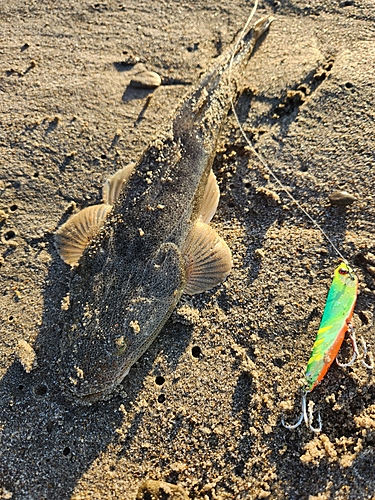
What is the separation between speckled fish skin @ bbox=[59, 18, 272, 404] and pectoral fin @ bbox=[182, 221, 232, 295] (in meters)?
0.11

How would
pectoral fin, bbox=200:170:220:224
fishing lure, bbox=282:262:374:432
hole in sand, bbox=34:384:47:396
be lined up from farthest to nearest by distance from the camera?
pectoral fin, bbox=200:170:220:224, hole in sand, bbox=34:384:47:396, fishing lure, bbox=282:262:374:432

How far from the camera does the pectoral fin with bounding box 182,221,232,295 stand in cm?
393

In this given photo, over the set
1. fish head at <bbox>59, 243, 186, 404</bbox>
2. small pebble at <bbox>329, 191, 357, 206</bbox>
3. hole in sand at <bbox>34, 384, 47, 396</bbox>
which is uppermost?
small pebble at <bbox>329, 191, 357, 206</bbox>

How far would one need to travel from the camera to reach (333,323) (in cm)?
362

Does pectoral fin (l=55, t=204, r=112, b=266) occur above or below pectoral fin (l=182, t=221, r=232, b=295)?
below

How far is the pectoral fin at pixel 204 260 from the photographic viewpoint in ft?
12.9

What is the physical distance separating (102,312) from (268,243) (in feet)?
5.86

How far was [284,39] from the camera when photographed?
5.14 metres

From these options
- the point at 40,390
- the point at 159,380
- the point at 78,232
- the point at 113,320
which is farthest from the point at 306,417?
the point at 78,232

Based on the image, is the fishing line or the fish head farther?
the fishing line

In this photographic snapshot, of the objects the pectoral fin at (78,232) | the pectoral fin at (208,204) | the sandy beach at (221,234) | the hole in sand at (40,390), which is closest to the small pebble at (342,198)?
the sandy beach at (221,234)

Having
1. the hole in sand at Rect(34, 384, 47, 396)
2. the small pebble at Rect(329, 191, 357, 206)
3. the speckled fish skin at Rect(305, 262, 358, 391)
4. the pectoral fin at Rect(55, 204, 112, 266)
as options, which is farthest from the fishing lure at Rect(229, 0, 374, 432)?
the pectoral fin at Rect(55, 204, 112, 266)

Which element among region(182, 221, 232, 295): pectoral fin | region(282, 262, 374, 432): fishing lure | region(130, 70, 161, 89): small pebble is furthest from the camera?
region(130, 70, 161, 89): small pebble

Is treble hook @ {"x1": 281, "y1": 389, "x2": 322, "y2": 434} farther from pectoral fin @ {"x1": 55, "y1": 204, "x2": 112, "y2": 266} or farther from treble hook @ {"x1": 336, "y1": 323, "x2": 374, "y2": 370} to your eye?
pectoral fin @ {"x1": 55, "y1": 204, "x2": 112, "y2": 266}
